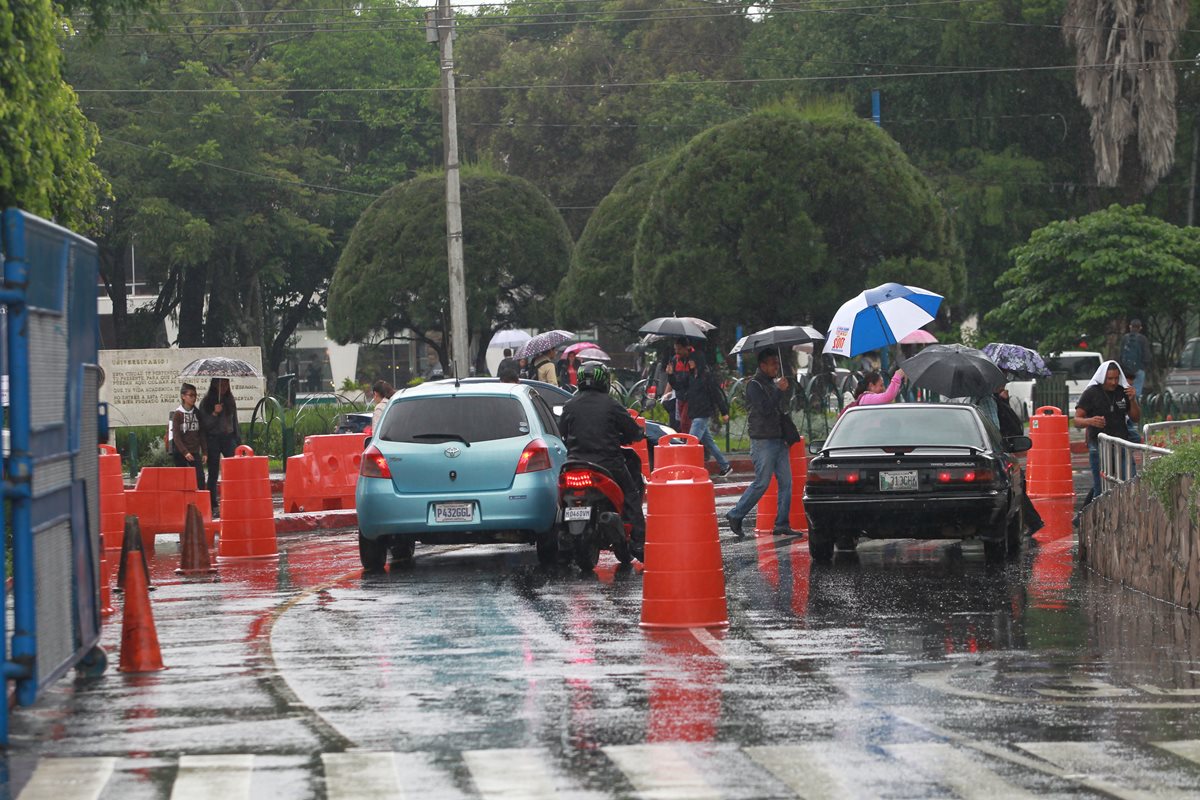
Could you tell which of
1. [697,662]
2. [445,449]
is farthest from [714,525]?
[445,449]

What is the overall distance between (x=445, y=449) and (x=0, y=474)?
8.41 meters

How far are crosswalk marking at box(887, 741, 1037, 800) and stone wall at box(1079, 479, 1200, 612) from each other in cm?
Answer: 526

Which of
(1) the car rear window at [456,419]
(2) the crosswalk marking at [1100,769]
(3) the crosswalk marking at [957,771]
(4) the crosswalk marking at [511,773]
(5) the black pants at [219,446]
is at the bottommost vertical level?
(2) the crosswalk marking at [1100,769]

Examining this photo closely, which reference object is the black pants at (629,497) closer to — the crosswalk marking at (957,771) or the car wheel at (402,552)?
the car wheel at (402,552)

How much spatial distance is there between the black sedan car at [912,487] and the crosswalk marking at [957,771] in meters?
8.11

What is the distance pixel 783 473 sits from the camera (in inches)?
775

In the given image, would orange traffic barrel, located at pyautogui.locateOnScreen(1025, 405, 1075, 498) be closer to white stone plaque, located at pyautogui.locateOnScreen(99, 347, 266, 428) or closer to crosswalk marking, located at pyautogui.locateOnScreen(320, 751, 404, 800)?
white stone plaque, located at pyautogui.locateOnScreen(99, 347, 266, 428)

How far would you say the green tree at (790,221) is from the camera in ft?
138

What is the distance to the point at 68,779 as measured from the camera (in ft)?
25.6

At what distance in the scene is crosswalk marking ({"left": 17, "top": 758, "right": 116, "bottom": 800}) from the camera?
7.52m

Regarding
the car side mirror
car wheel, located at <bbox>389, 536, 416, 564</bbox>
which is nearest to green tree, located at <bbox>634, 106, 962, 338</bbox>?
the car side mirror

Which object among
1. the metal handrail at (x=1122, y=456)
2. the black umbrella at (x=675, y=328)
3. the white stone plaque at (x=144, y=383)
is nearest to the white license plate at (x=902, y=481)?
the metal handrail at (x=1122, y=456)

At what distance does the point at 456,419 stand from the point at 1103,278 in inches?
929

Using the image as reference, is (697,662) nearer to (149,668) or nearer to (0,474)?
(149,668)
